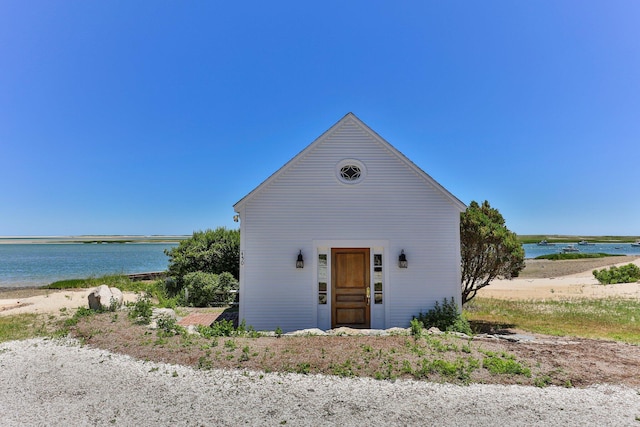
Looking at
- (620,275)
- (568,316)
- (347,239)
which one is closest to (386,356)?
(347,239)

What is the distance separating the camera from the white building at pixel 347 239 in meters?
10.8

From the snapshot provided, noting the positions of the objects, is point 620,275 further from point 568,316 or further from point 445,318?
point 445,318

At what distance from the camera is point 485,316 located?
14961 mm

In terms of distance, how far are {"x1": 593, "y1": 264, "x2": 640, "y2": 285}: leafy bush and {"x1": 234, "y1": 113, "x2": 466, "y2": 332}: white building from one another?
80.2 ft

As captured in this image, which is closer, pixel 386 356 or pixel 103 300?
pixel 386 356

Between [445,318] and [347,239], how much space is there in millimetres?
3657

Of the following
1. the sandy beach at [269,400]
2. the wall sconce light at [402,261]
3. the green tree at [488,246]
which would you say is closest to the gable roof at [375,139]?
the green tree at [488,246]

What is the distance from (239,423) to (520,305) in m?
17.0

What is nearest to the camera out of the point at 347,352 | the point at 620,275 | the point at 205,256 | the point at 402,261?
the point at 347,352

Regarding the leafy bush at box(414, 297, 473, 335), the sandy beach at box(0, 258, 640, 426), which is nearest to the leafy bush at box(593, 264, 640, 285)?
the leafy bush at box(414, 297, 473, 335)

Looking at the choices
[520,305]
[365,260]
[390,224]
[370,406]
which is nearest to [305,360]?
[370,406]

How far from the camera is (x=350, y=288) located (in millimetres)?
10977

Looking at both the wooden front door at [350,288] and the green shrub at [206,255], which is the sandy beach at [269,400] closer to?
the wooden front door at [350,288]

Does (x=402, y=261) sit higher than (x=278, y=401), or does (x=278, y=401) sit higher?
(x=402, y=261)
